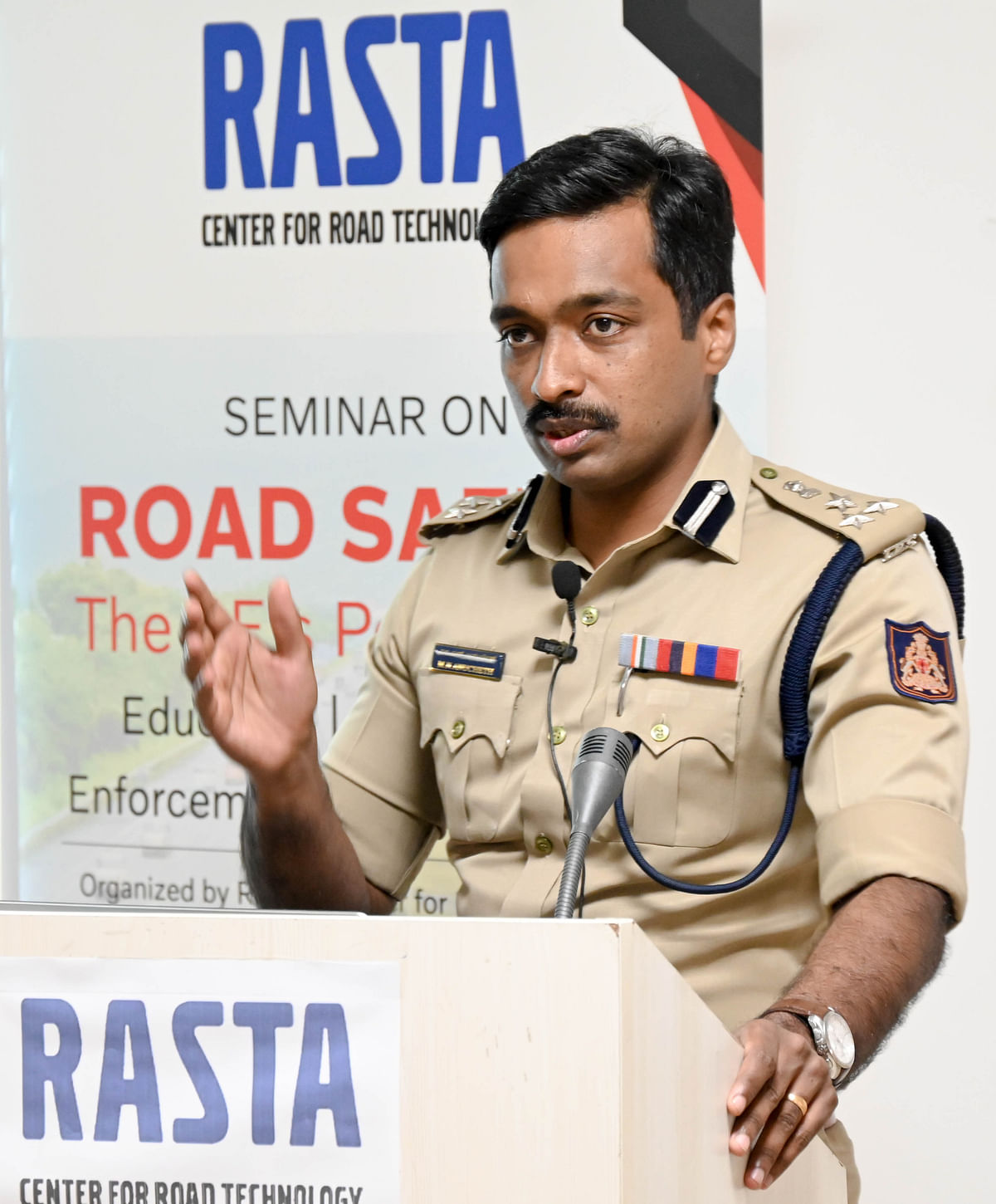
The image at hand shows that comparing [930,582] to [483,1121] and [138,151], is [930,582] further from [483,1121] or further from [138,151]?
[138,151]

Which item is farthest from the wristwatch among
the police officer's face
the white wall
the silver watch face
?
the white wall

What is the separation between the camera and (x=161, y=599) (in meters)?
2.44

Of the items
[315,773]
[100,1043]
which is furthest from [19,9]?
[100,1043]

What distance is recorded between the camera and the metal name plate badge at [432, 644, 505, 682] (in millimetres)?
1484

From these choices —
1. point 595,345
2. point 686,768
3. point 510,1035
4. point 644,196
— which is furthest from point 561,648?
point 510,1035

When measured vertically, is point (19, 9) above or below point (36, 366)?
above

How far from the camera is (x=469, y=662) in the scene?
1501 millimetres

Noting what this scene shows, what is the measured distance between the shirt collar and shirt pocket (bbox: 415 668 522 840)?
168 millimetres

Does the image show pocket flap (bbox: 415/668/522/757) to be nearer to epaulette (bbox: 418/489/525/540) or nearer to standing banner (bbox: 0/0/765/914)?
epaulette (bbox: 418/489/525/540)

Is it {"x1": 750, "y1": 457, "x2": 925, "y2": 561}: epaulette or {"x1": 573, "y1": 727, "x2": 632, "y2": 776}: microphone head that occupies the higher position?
{"x1": 750, "y1": 457, "x2": 925, "y2": 561}: epaulette

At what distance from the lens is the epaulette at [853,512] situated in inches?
53.4

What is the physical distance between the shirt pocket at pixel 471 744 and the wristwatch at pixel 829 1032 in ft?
1.64

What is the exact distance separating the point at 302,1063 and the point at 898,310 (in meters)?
1.80

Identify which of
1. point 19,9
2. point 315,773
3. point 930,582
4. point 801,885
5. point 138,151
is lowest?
point 801,885
